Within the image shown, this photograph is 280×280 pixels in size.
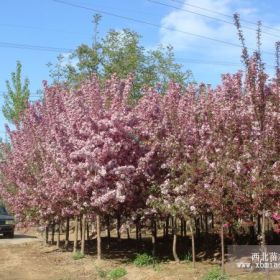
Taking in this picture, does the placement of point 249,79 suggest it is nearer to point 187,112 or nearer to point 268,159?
point 268,159

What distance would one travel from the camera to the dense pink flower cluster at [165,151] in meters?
9.88

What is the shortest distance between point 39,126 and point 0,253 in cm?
517

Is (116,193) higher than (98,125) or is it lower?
lower

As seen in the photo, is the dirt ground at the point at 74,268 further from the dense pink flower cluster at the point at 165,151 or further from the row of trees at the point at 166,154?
the dense pink flower cluster at the point at 165,151

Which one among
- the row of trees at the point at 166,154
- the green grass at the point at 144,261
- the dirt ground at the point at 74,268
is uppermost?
the row of trees at the point at 166,154

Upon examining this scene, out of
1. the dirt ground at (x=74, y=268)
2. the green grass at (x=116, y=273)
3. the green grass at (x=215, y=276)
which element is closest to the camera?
the green grass at (x=215, y=276)

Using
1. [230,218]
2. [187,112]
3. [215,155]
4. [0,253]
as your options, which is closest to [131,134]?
[187,112]

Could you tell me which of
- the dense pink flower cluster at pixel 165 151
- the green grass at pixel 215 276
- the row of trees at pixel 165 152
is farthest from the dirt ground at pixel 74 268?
the dense pink flower cluster at pixel 165 151

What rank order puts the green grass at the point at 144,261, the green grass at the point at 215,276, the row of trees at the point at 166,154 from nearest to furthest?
the row of trees at the point at 166,154 < the green grass at the point at 215,276 < the green grass at the point at 144,261

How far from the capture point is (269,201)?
9.66 m

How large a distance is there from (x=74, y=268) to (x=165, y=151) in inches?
174

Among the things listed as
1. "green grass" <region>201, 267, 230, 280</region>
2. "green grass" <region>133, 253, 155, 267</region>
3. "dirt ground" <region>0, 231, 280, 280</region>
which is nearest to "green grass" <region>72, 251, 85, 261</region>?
"dirt ground" <region>0, 231, 280, 280</region>

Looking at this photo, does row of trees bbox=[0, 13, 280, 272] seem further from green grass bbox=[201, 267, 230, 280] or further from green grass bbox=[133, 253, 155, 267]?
green grass bbox=[201, 267, 230, 280]

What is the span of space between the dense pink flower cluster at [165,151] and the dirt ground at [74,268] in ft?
4.64
